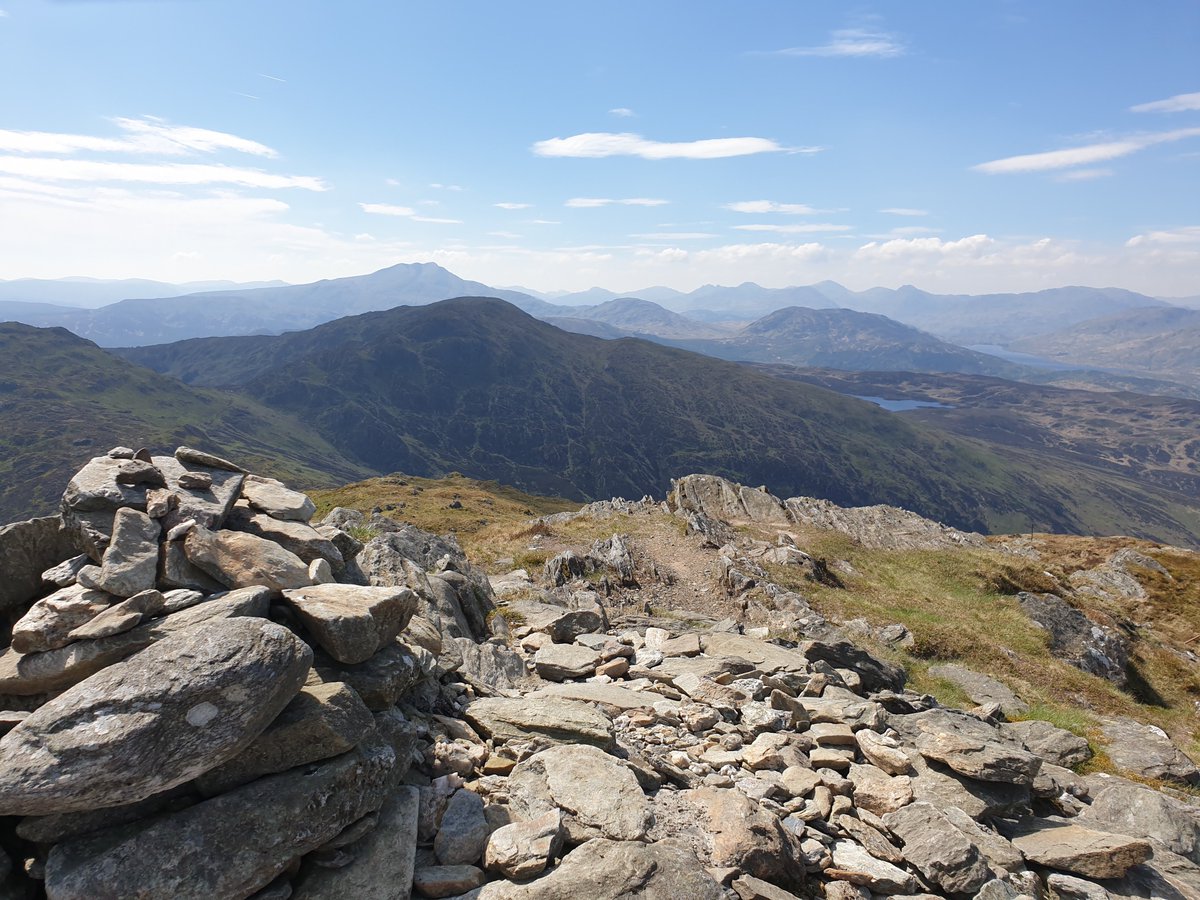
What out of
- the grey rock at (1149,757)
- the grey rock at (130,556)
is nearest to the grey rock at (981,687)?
the grey rock at (1149,757)

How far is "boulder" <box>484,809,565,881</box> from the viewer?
389 inches

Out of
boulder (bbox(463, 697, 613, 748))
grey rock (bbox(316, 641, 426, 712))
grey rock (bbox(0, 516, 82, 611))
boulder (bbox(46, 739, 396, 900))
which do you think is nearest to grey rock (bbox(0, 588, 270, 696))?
grey rock (bbox(316, 641, 426, 712))

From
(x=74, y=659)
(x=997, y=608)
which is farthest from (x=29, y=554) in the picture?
(x=997, y=608)

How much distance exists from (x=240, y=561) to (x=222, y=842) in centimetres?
541

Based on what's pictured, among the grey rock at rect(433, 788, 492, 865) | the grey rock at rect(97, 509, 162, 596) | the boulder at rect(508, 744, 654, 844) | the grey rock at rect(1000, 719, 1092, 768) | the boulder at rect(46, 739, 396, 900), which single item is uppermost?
the grey rock at rect(97, 509, 162, 596)

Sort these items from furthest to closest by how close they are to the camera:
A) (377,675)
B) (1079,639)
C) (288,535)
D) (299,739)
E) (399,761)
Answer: (1079,639) < (288,535) < (377,675) < (399,761) < (299,739)

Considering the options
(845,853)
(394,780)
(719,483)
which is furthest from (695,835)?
(719,483)

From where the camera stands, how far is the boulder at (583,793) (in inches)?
435

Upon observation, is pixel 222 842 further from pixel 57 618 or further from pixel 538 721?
pixel 538 721

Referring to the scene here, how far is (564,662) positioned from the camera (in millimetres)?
20438

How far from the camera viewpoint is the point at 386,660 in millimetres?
12578

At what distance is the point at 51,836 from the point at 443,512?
278 feet

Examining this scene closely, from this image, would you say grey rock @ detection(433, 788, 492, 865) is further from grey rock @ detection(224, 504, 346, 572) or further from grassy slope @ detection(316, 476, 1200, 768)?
grassy slope @ detection(316, 476, 1200, 768)

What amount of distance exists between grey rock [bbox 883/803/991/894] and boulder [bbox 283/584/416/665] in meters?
11.2
